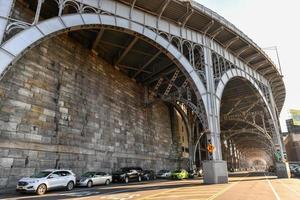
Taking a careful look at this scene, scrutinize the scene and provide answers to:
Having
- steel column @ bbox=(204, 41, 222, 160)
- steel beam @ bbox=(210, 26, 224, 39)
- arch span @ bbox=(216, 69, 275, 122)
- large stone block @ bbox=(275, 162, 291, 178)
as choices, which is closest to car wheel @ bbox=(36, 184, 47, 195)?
steel column @ bbox=(204, 41, 222, 160)

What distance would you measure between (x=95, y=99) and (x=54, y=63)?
6221 mm

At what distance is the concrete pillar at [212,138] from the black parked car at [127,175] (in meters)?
8.82

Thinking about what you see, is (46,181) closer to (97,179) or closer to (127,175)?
(97,179)

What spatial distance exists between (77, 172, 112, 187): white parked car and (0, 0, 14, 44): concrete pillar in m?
12.7

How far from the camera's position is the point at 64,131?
21.4m

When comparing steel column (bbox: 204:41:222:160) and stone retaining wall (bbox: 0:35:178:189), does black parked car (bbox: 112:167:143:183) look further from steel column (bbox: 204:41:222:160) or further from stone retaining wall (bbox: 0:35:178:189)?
steel column (bbox: 204:41:222:160)

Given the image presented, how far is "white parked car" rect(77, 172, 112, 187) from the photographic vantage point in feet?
65.8

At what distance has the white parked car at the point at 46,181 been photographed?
1477 cm

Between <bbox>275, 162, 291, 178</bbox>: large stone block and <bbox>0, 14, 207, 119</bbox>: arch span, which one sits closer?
<bbox>0, 14, 207, 119</bbox>: arch span

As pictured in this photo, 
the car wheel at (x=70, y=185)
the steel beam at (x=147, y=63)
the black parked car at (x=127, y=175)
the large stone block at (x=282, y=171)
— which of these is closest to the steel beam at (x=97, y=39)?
the steel beam at (x=147, y=63)

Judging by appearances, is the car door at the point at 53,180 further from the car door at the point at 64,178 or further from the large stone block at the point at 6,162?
the large stone block at the point at 6,162

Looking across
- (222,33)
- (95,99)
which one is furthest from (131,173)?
(222,33)

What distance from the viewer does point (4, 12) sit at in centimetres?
1343

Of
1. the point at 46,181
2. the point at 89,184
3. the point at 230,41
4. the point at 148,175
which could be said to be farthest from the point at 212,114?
the point at 46,181
